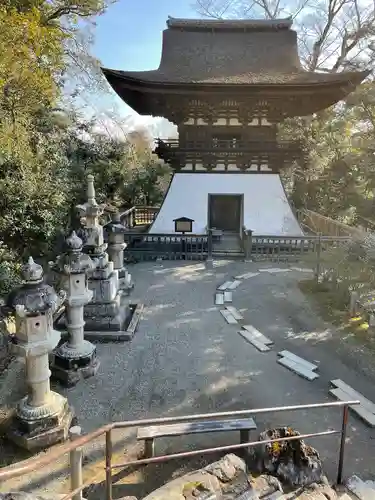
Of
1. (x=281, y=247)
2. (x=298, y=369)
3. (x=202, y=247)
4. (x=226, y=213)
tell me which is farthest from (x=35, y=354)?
(x=226, y=213)

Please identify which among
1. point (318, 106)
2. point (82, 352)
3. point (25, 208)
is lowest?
point (82, 352)

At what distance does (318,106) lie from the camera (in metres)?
13.9

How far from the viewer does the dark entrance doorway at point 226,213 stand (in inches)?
596

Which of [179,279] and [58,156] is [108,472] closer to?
[179,279]

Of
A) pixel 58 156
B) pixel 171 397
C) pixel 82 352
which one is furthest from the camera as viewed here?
pixel 58 156

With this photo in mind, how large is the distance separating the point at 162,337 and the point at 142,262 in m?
5.43

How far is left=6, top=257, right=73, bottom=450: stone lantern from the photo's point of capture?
3889 mm

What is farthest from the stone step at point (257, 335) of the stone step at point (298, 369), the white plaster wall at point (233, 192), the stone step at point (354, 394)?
the white plaster wall at point (233, 192)

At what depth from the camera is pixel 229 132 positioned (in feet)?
46.3

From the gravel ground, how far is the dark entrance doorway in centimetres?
702

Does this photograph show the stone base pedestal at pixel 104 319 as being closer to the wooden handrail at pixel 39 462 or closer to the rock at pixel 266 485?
the rock at pixel 266 485

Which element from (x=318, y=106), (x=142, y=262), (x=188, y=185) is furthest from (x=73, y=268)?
(x=318, y=106)

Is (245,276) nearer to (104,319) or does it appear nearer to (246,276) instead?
(246,276)

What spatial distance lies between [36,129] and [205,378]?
25.1 ft
